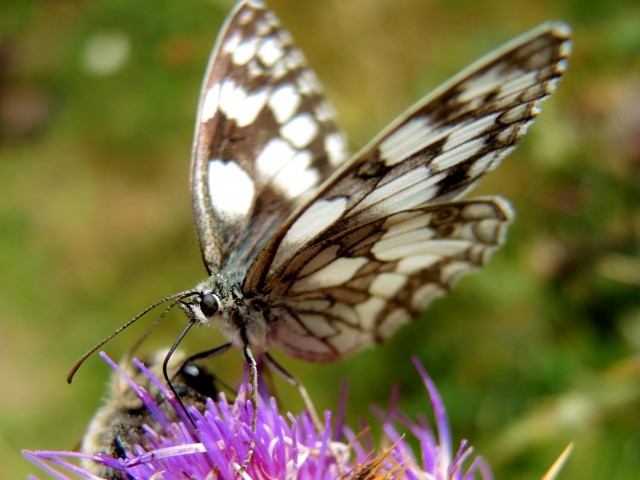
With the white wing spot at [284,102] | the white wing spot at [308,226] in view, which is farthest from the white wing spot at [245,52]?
the white wing spot at [308,226]

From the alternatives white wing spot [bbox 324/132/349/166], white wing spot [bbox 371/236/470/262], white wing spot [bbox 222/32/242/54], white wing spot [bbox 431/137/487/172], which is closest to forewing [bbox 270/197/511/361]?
white wing spot [bbox 371/236/470/262]

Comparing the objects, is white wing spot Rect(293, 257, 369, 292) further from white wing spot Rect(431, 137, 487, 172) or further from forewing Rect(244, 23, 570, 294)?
white wing spot Rect(431, 137, 487, 172)

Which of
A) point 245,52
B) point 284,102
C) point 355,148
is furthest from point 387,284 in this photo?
point 355,148

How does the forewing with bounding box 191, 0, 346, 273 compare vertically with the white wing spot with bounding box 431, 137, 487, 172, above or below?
above

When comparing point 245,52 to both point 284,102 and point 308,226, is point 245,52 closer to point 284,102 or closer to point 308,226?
point 284,102

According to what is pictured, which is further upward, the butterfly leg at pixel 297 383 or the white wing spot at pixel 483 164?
the white wing spot at pixel 483 164

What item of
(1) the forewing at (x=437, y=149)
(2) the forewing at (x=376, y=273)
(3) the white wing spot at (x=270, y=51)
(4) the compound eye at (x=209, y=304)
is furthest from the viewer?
(3) the white wing spot at (x=270, y=51)

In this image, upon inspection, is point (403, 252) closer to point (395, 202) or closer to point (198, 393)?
point (395, 202)

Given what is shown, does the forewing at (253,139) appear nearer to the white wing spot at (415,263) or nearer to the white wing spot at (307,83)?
the white wing spot at (307,83)
